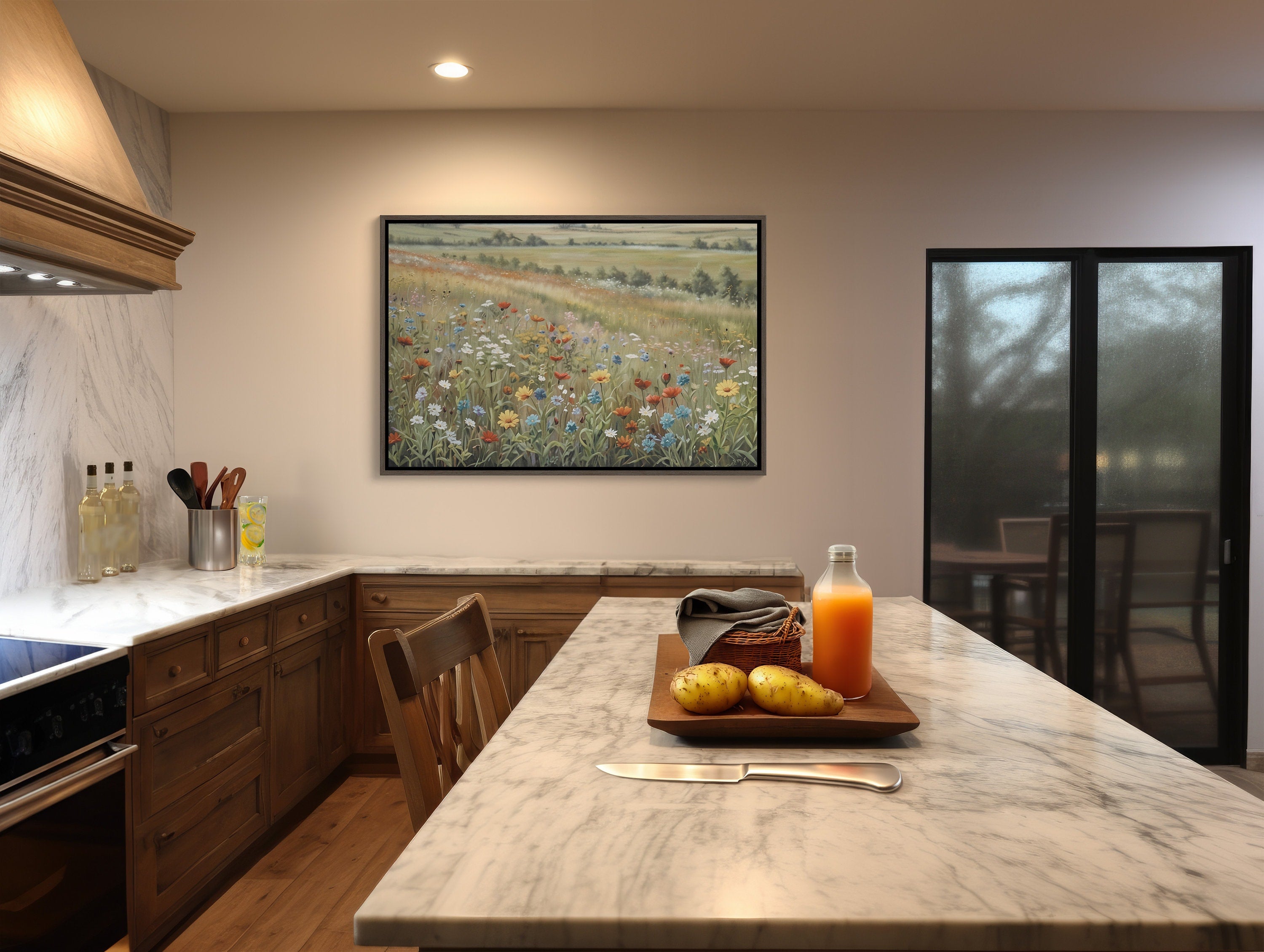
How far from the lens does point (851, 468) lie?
346 cm

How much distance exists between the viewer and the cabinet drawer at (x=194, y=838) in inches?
81.0

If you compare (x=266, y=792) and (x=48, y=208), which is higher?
(x=48, y=208)

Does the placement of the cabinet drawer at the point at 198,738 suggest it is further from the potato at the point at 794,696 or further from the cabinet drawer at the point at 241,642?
the potato at the point at 794,696

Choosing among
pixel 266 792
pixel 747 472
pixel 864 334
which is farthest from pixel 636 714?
pixel 864 334

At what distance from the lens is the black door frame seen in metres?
3.46

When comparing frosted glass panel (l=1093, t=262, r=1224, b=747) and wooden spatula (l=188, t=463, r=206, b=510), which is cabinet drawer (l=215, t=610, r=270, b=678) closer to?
wooden spatula (l=188, t=463, r=206, b=510)

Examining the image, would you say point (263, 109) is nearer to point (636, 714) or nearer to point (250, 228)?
point (250, 228)

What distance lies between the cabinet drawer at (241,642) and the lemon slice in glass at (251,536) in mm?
559

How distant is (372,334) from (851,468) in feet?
6.63

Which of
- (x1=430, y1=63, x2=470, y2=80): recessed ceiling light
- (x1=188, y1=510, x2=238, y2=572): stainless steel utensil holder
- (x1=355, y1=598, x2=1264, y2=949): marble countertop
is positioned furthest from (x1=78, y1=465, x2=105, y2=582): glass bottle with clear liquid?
(x1=355, y1=598, x2=1264, y2=949): marble countertop

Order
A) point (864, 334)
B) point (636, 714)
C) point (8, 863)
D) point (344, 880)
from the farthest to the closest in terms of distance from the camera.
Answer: point (864, 334), point (344, 880), point (8, 863), point (636, 714)

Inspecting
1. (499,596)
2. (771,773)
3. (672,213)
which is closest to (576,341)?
Result: (672,213)

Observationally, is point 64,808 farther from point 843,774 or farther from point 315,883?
point 843,774

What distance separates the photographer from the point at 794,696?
1093 millimetres
